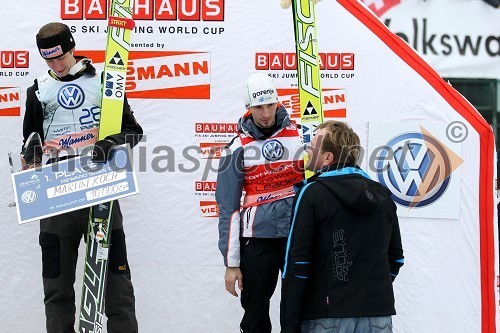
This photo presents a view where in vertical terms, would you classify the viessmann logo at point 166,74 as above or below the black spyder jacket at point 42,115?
above

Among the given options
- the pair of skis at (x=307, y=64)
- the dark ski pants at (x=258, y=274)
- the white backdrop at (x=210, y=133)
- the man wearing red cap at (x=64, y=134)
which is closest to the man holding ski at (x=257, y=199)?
the dark ski pants at (x=258, y=274)

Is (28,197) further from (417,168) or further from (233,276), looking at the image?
(417,168)

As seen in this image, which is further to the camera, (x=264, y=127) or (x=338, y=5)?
(x=338, y=5)

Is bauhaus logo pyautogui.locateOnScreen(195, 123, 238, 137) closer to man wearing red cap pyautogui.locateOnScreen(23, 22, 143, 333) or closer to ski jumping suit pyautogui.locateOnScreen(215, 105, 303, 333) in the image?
man wearing red cap pyautogui.locateOnScreen(23, 22, 143, 333)

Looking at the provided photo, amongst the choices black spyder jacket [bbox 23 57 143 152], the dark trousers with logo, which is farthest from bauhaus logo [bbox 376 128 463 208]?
the dark trousers with logo

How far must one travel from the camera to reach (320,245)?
3002mm

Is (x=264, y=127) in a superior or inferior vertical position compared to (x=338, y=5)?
inferior

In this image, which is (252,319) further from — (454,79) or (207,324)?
(454,79)

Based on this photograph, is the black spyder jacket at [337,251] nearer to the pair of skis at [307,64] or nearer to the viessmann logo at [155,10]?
the pair of skis at [307,64]

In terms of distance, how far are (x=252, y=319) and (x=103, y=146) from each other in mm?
1045

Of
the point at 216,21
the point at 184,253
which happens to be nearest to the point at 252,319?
the point at 184,253

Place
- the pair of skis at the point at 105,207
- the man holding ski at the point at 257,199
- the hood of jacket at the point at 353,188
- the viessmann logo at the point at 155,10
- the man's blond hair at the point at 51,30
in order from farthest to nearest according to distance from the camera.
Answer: the viessmann logo at the point at 155,10
the pair of skis at the point at 105,207
the man's blond hair at the point at 51,30
the man holding ski at the point at 257,199
the hood of jacket at the point at 353,188

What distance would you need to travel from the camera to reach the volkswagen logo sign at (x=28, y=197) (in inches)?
145

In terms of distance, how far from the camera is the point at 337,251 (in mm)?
2969
